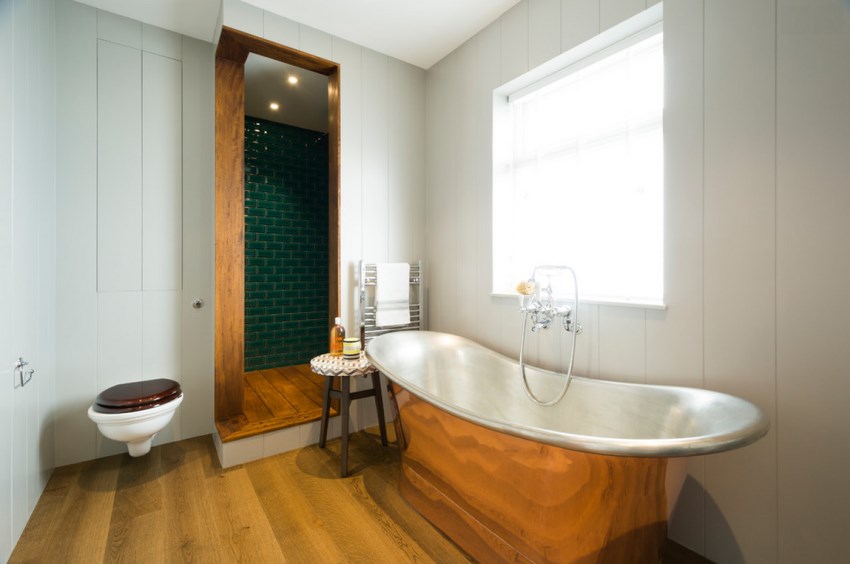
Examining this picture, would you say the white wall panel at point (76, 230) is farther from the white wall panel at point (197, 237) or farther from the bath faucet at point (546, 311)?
the bath faucet at point (546, 311)

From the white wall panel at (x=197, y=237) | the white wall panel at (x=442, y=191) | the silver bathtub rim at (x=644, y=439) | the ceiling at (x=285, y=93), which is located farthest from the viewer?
the ceiling at (x=285, y=93)

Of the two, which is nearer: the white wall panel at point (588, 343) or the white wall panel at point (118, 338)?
the white wall panel at point (588, 343)

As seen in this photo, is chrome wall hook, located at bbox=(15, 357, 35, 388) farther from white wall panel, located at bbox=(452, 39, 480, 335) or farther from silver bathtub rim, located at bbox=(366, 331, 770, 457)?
white wall panel, located at bbox=(452, 39, 480, 335)

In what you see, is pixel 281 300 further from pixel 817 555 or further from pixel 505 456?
pixel 817 555

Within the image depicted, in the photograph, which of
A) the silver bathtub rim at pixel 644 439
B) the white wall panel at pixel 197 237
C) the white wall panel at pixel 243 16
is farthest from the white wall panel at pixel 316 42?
the silver bathtub rim at pixel 644 439

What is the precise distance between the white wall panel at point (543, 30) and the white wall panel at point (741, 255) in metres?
0.74

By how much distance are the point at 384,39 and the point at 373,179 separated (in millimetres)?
967

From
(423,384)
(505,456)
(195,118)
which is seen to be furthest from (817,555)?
(195,118)

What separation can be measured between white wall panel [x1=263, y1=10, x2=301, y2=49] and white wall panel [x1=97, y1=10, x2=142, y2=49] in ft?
2.78

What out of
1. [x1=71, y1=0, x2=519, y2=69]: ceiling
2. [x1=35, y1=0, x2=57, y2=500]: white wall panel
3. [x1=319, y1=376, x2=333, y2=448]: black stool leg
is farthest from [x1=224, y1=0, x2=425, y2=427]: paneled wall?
[x1=35, y1=0, x2=57, y2=500]: white wall panel

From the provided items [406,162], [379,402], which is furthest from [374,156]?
[379,402]

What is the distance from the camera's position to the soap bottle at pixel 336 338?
246cm

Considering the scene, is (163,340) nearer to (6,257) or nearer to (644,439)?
A: (6,257)

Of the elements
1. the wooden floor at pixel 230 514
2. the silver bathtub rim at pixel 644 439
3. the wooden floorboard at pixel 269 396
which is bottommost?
the wooden floor at pixel 230 514
